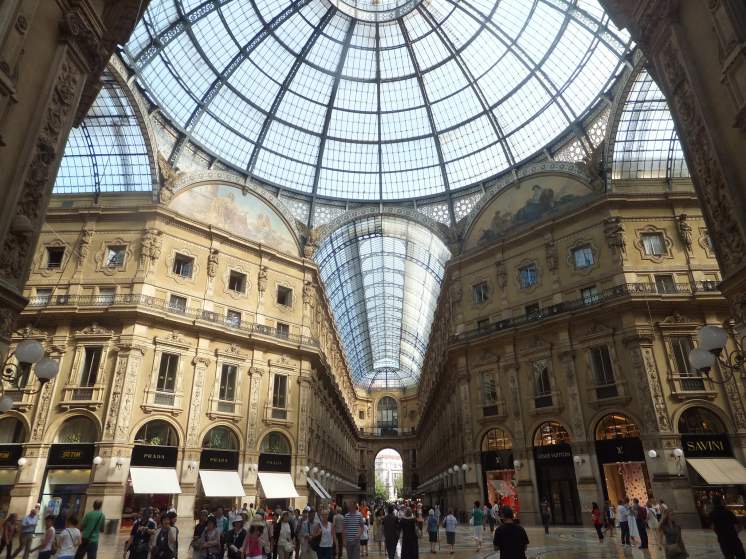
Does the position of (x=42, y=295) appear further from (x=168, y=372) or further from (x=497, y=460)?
(x=497, y=460)

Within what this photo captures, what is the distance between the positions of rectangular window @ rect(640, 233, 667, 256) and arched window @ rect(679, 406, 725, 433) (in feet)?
28.6

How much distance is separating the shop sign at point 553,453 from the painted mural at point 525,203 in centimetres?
1440

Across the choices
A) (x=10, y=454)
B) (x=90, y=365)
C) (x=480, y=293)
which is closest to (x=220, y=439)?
(x=90, y=365)

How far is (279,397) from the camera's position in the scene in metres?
31.9

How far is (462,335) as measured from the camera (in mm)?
33719

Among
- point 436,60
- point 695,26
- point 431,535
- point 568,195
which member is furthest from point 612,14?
point 436,60

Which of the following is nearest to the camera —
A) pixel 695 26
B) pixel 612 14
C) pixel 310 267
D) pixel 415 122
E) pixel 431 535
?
pixel 695 26

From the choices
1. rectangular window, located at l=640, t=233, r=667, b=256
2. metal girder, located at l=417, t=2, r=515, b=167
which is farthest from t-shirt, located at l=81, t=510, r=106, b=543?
metal girder, located at l=417, t=2, r=515, b=167

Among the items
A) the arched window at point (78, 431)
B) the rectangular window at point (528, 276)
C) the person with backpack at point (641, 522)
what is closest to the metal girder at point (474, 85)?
the rectangular window at point (528, 276)

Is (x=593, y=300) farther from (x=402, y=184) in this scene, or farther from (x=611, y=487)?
(x=402, y=184)

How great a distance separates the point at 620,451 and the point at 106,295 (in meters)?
29.5

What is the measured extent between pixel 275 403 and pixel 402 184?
21006 mm

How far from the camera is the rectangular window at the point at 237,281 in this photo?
1284 inches

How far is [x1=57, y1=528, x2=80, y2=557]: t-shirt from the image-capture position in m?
8.66
